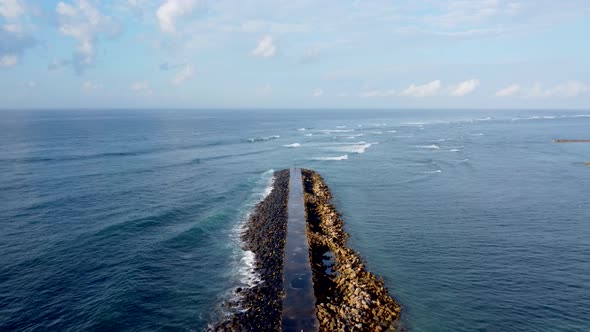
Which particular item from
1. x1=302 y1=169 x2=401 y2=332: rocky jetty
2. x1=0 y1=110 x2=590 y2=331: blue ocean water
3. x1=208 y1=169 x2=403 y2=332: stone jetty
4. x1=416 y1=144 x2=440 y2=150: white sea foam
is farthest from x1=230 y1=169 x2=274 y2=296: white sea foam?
x1=416 y1=144 x2=440 y2=150: white sea foam

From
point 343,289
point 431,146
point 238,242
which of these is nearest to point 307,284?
point 343,289

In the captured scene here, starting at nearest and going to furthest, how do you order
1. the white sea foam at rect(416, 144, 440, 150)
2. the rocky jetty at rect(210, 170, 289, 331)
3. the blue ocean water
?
the rocky jetty at rect(210, 170, 289, 331) < the blue ocean water < the white sea foam at rect(416, 144, 440, 150)

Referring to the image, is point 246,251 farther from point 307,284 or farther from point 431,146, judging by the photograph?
point 431,146

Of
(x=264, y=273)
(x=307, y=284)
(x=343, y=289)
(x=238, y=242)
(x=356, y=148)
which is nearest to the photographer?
(x=343, y=289)

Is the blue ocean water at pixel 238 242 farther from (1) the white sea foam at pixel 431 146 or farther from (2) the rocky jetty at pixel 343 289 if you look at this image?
(1) the white sea foam at pixel 431 146

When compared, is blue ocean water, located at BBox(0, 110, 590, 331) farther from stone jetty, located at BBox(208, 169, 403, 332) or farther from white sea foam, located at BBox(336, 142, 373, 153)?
white sea foam, located at BBox(336, 142, 373, 153)

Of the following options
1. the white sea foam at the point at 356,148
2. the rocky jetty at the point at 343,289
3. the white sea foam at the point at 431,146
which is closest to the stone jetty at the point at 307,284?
the rocky jetty at the point at 343,289

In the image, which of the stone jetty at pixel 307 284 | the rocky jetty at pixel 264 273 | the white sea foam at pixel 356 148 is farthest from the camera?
the white sea foam at pixel 356 148
